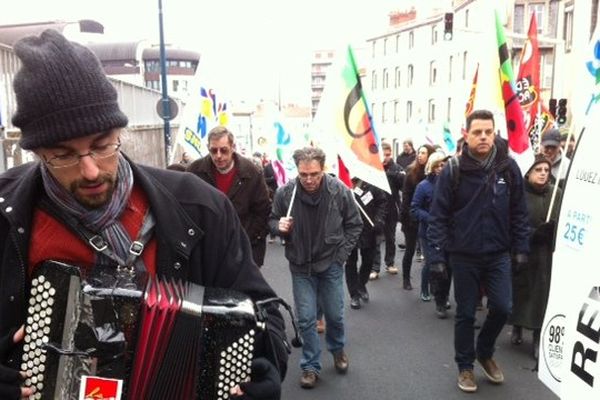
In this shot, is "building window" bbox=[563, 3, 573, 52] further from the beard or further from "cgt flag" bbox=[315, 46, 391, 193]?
the beard

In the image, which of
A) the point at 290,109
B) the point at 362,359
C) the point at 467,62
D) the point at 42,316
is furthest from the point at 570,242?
the point at 290,109

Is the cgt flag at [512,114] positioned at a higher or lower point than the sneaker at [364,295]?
higher

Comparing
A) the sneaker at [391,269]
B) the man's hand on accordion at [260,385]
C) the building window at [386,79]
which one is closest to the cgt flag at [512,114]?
the sneaker at [391,269]

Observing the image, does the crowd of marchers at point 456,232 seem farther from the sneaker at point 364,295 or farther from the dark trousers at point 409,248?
the dark trousers at point 409,248

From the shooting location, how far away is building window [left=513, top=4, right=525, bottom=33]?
1551 inches

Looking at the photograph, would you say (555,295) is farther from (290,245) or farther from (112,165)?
(290,245)

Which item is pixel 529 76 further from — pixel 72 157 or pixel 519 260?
pixel 72 157

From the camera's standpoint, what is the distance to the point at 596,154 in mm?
2365

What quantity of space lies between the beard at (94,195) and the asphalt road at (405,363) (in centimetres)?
323

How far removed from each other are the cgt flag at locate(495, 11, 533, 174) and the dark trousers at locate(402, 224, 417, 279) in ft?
5.67

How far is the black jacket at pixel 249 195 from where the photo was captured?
5.32 metres

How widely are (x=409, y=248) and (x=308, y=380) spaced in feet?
10.8

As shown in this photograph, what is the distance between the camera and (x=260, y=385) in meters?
1.70

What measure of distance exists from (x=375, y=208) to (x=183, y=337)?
5543 millimetres
